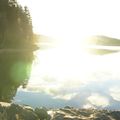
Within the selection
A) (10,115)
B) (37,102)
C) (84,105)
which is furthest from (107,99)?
(10,115)

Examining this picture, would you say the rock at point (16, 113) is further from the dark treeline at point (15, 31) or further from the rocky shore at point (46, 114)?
the dark treeline at point (15, 31)

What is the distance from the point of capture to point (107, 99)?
105 ft

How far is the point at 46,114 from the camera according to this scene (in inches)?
826

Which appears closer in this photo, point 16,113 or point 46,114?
point 16,113

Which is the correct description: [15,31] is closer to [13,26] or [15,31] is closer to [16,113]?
[13,26]

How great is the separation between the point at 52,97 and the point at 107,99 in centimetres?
499

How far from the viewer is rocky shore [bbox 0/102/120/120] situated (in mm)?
19641

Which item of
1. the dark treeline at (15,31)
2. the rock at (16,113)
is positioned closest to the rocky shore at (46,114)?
the rock at (16,113)

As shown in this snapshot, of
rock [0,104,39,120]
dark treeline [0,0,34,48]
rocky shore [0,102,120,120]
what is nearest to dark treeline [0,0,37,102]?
dark treeline [0,0,34,48]

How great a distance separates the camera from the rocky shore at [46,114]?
19641mm

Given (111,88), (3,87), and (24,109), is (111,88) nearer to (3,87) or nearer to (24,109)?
(3,87)

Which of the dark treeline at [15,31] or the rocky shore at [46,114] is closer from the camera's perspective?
the rocky shore at [46,114]

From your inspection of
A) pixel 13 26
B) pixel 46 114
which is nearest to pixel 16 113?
pixel 46 114

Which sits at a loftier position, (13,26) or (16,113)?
(16,113)
